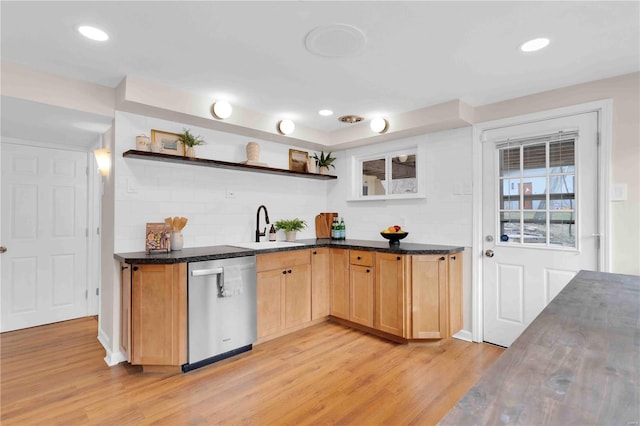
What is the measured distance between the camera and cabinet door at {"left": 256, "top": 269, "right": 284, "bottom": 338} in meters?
3.12

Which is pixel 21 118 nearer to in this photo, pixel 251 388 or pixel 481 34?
pixel 251 388

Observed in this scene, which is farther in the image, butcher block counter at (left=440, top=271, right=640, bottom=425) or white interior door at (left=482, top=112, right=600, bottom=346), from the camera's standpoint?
white interior door at (left=482, top=112, right=600, bottom=346)

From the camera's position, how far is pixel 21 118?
286 centimetres

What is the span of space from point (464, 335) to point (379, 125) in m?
2.34

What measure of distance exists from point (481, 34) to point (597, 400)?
2.04m

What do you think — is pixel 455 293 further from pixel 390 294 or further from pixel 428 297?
pixel 390 294

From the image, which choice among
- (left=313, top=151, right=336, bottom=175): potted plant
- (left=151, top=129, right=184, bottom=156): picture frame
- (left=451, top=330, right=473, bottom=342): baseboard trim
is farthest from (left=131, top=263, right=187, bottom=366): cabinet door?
(left=451, top=330, right=473, bottom=342): baseboard trim

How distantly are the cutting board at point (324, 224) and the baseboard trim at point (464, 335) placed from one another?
1901mm

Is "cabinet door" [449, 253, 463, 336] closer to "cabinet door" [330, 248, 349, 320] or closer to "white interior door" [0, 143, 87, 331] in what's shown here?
"cabinet door" [330, 248, 349, 320]

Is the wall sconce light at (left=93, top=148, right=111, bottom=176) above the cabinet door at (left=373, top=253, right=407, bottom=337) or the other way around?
above

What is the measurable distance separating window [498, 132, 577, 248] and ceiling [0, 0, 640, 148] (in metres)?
0.52

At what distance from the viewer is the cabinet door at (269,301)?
10.2 ft

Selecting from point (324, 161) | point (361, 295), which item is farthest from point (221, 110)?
point (361, 295)

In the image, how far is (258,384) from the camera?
8.02 ft
